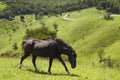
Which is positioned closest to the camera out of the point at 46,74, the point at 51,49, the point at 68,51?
the point at 46,74

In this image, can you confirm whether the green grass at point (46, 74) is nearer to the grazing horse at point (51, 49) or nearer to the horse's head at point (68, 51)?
the horse's head at point (68, 51)

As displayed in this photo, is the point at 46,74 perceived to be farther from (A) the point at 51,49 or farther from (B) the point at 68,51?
(B) the point at 68,51

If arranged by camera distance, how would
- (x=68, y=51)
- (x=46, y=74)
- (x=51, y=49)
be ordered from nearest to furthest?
(x=46, y=74) → (x=68, y=51) → (x=51, y=49)

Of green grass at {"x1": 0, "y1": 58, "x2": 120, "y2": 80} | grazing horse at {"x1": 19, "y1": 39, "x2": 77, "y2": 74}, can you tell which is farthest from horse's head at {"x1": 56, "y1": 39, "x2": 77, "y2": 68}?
green grass at {"x1": 0, "y1": 58, "x2": 120, "y2": 80}

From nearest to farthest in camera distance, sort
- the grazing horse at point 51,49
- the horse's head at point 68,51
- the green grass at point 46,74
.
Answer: the green grass at point 46,74 < the horse's head at point 68,51 < the grazing horse at point 51,49

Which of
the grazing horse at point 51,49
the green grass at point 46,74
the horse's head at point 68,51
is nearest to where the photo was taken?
the green grass at point 46,74

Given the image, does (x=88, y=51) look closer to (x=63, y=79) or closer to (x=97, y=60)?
(x=97, y=60)

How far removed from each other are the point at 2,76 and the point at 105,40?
178 meters

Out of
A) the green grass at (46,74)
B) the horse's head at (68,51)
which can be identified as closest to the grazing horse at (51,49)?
the horse's head at (68,51)

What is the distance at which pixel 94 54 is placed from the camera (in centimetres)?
17712

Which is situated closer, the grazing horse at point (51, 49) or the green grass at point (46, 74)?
the green grass at point (46, 74)

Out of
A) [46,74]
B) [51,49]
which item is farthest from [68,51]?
[46,74]

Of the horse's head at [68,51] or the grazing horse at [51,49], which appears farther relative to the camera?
the grazing horse at [51,49]

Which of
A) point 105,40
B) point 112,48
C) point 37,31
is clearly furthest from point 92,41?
point 37,31
